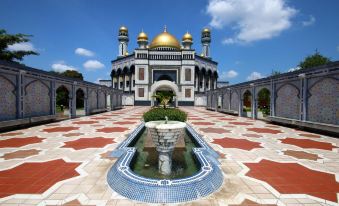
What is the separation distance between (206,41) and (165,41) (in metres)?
13.1

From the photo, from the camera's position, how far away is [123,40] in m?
48.9

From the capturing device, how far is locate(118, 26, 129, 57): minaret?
159ft

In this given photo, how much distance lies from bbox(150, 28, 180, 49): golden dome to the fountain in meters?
39.0

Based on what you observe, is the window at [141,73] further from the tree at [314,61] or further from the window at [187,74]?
the tree at [314,61]

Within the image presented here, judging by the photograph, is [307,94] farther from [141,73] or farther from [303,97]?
[141,73]

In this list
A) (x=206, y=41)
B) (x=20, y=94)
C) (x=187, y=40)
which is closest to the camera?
(x=20, y=94)

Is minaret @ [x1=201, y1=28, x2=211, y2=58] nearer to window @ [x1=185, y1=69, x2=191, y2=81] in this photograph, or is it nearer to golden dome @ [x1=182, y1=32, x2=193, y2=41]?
golden dome @ [x1=182, y1=32, x2=193, y2=41]

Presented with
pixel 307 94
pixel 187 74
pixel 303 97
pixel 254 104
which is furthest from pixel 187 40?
pixel 307 94

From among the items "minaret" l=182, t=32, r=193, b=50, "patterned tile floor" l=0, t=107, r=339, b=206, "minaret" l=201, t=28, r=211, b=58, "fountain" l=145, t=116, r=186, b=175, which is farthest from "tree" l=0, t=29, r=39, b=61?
"minaret" l=201, t=28, r=211, b=58

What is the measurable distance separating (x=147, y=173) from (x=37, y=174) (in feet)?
7.74

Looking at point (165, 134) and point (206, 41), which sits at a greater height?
point (206, 41)

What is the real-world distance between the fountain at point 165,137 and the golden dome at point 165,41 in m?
39.0

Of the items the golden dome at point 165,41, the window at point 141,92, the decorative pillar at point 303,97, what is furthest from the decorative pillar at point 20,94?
the golden dome at point 165,41

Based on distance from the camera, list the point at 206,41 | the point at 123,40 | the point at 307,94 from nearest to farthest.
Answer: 1. the point at 307,94
2. the point at 123,40
3. the point at 206,41
